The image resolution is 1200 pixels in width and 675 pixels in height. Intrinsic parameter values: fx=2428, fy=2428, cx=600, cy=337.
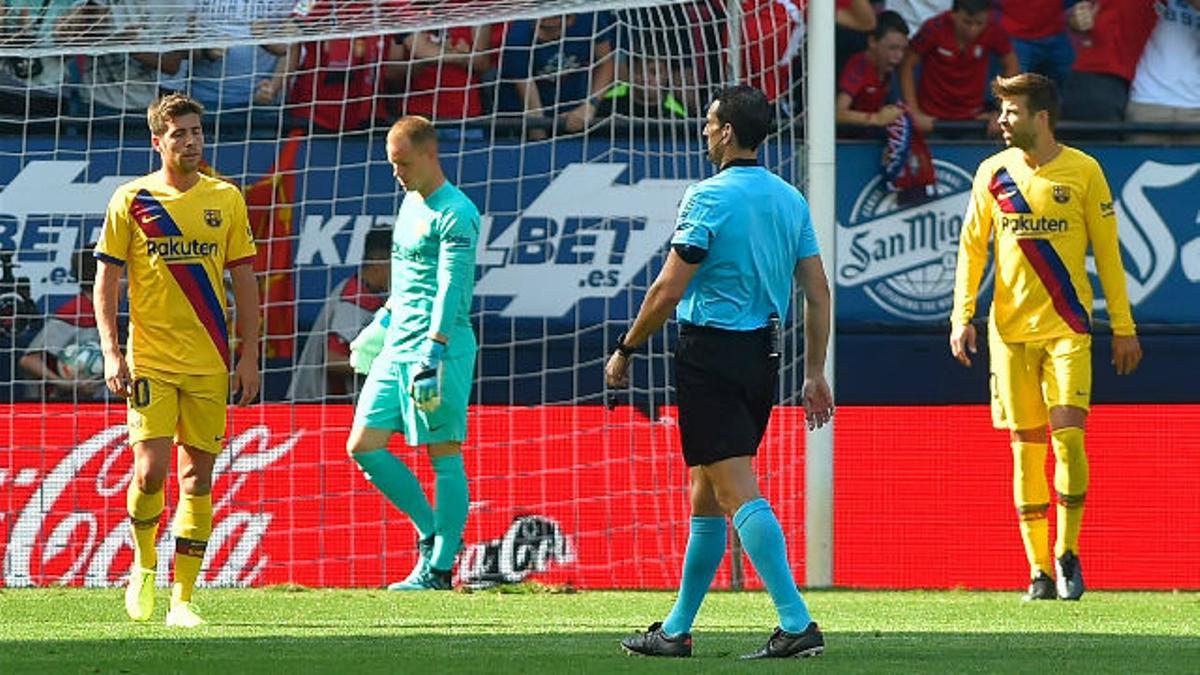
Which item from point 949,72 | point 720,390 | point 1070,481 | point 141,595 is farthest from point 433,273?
point 949,72

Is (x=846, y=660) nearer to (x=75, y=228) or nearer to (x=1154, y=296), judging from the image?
(x=75, y=228)

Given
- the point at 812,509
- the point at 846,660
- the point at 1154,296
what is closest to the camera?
the point at 846,660

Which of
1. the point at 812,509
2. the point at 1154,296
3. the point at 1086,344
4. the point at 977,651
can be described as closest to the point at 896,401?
the point at 1154,296

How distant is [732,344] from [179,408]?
2.44m

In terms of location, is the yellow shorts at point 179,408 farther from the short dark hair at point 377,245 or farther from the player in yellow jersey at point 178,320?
the short dark hair at point 377,245

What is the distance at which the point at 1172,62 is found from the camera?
1526cm

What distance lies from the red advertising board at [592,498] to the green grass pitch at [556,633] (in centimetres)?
50

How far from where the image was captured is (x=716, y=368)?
6.98 metres

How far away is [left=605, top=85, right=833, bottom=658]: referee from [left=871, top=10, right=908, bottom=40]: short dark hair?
7.52 meters

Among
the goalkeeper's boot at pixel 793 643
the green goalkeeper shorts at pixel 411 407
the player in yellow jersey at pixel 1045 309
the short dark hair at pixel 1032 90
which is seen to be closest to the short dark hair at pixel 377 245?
the green goalkeeper shorts at pixel 411 407

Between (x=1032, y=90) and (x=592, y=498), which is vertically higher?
(x=1032, y=90)

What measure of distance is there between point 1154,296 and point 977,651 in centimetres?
767

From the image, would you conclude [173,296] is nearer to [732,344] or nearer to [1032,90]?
[732,344]

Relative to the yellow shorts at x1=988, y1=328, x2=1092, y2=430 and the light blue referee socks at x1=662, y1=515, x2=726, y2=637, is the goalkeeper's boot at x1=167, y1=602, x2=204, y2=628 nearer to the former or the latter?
the light blue referee socks at x1=662, y1=515, x2=726, y2=637
